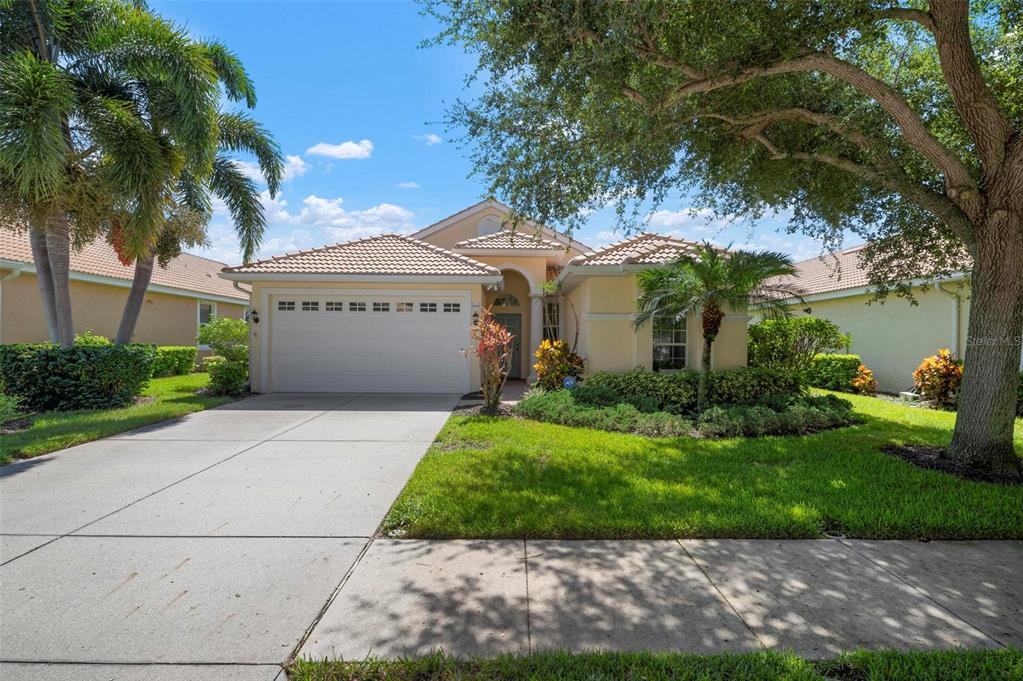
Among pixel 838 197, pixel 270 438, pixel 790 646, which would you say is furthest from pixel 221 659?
pixel 838 197

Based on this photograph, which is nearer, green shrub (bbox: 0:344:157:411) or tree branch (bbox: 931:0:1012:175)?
tree branch (bbox: 931:0:1012:175)

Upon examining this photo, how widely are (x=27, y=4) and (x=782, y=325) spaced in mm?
17501

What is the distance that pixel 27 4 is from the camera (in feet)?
30.1

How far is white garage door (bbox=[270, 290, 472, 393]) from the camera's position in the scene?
12.5 meters

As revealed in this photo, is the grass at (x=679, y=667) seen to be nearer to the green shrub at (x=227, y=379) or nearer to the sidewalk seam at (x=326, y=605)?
the sidewalk seam at (x=326, y=605)

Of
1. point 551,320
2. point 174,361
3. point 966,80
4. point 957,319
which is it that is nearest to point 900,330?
point 957,319

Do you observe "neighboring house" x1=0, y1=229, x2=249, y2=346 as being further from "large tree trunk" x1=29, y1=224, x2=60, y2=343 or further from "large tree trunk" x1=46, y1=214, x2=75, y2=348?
"large tree trunk" x1=46, y1=214, x2=75, y2=348

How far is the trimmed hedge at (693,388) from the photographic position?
9508 millimetres

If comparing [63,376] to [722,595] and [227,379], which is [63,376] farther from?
[722,595]

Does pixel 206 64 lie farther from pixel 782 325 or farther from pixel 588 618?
pixel 782 325

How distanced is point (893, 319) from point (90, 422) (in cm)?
1941

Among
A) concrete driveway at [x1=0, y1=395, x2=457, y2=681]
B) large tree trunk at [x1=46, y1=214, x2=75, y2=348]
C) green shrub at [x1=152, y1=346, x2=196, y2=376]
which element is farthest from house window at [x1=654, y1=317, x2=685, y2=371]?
green shrub at [x1=152, y1=346, x2=196, y2=376]

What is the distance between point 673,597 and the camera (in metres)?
3.15

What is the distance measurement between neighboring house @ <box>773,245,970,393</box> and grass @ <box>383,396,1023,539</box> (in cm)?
664
